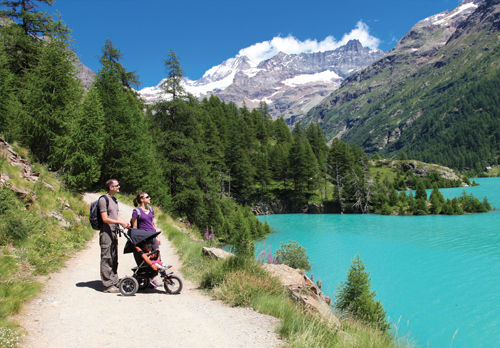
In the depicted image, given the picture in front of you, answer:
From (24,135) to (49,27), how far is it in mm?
9379

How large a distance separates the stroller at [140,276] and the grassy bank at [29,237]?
1728mm

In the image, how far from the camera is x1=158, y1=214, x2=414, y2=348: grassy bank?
4.16 m

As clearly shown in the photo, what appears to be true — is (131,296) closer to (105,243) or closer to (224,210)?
(105,243)

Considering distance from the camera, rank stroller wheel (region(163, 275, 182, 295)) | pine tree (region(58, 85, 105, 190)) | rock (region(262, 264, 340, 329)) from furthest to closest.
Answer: pine tree (region(58, 85, 105, 190)) → stroller wheel (region(163, 275, 182, 295)) → rock (region(262, 264, 340, 329))

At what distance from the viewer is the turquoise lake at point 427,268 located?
1270 cm

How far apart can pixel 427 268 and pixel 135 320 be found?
Result: 75.7 ft

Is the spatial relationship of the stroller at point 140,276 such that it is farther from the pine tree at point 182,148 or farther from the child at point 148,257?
the pine tree at point 182,148

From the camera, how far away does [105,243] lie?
20.1ft

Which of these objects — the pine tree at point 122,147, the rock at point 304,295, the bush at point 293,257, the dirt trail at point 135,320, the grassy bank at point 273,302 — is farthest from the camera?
the pine tree at point 122,147

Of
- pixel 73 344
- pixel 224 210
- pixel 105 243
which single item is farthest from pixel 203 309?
pixel 224 210

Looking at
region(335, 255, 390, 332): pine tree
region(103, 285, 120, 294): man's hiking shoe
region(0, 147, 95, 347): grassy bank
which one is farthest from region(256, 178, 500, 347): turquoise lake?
region(0, 147, 95, 347): grassy bank

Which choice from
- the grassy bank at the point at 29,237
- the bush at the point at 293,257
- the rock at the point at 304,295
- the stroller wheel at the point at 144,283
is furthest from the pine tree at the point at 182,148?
the stroller wheel at the point at 144,283

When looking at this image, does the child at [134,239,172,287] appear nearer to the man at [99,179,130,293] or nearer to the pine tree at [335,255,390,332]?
the man at [99,179,130,293]

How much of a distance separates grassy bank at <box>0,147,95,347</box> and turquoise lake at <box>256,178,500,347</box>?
870 centimetres
